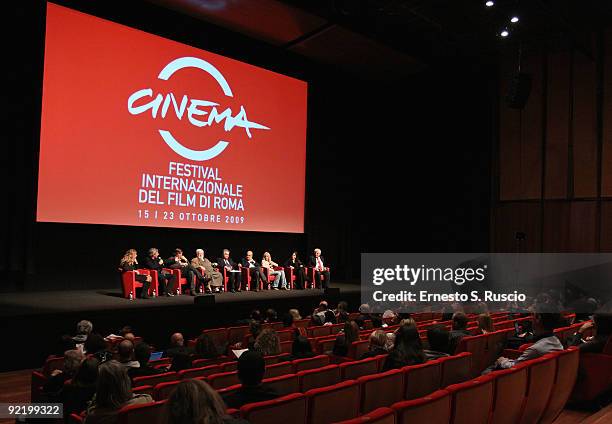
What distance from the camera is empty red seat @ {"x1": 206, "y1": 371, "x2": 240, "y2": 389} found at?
299 centimetres

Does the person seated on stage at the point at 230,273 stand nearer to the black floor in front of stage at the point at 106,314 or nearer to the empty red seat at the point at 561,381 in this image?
the black floor in front of stage at the point at 106,314


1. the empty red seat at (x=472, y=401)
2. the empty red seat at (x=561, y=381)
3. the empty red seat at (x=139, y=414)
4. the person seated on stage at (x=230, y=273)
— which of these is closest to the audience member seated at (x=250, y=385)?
the empty red seat at (x=139, y=414)

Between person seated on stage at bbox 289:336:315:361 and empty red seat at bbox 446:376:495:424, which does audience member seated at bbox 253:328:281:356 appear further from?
empty red seat at bbox 446:376:495:424

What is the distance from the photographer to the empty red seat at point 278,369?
3.24 metres

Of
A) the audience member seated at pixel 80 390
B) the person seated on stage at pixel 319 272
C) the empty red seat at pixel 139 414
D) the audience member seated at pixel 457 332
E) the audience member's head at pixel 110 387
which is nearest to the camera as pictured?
the empty red seat at pixel 139 414

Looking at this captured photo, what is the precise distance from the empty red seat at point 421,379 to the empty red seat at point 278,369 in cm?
78

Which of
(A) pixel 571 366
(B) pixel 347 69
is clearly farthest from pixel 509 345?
Answer: (B) pixel 347 69

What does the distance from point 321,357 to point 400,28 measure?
874cm

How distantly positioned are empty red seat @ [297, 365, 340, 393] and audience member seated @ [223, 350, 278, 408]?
0.57 meters

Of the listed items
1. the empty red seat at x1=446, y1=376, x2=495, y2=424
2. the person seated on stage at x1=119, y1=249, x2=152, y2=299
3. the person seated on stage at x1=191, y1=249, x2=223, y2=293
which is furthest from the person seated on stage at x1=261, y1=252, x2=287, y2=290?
the empty red seat at x1=446, y1=376, x2=495, y2=424

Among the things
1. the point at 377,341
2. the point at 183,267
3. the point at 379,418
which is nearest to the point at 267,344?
the point at 377,341

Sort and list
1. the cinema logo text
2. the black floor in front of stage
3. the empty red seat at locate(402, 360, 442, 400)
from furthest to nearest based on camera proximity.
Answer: the cinema logo text
the black floor in front of stage
the empty red seat at locate(402, 360, 442, 400)

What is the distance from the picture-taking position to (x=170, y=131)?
8836mm

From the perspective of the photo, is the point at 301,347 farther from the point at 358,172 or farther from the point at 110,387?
the point at 358,172
